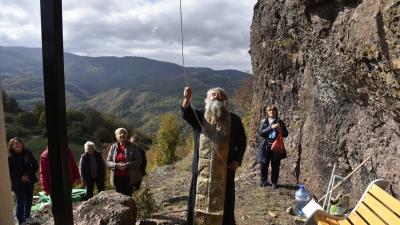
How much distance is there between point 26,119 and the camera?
81.9m

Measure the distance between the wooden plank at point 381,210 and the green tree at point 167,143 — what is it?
133ft

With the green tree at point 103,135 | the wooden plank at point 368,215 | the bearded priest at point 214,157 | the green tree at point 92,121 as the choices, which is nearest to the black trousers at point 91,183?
the bearded priest at point 214,157

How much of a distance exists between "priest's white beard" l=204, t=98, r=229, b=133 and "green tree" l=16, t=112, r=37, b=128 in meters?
81.6

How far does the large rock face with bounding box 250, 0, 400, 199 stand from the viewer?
573cm

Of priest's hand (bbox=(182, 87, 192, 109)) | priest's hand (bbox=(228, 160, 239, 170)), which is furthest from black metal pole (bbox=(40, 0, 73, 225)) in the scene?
priest's hand (bbox=(228, 160, 239, 170))

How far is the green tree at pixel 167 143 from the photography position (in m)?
48.0

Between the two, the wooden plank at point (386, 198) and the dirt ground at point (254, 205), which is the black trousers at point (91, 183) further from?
the wooden plank at point (386, 198)

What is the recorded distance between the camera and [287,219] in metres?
7.17

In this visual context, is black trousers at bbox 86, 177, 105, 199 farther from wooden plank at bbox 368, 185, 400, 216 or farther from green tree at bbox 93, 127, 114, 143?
green tree at bbox 93, 127, 114, 143

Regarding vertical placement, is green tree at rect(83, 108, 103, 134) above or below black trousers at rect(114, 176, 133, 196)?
below

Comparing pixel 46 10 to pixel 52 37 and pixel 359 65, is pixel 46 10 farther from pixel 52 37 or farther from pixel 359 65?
pixel 359 65

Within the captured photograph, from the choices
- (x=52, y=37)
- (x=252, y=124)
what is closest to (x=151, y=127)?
(x=252, y=124)

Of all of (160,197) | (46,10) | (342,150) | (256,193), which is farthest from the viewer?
(160,197)

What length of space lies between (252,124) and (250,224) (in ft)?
22.0
